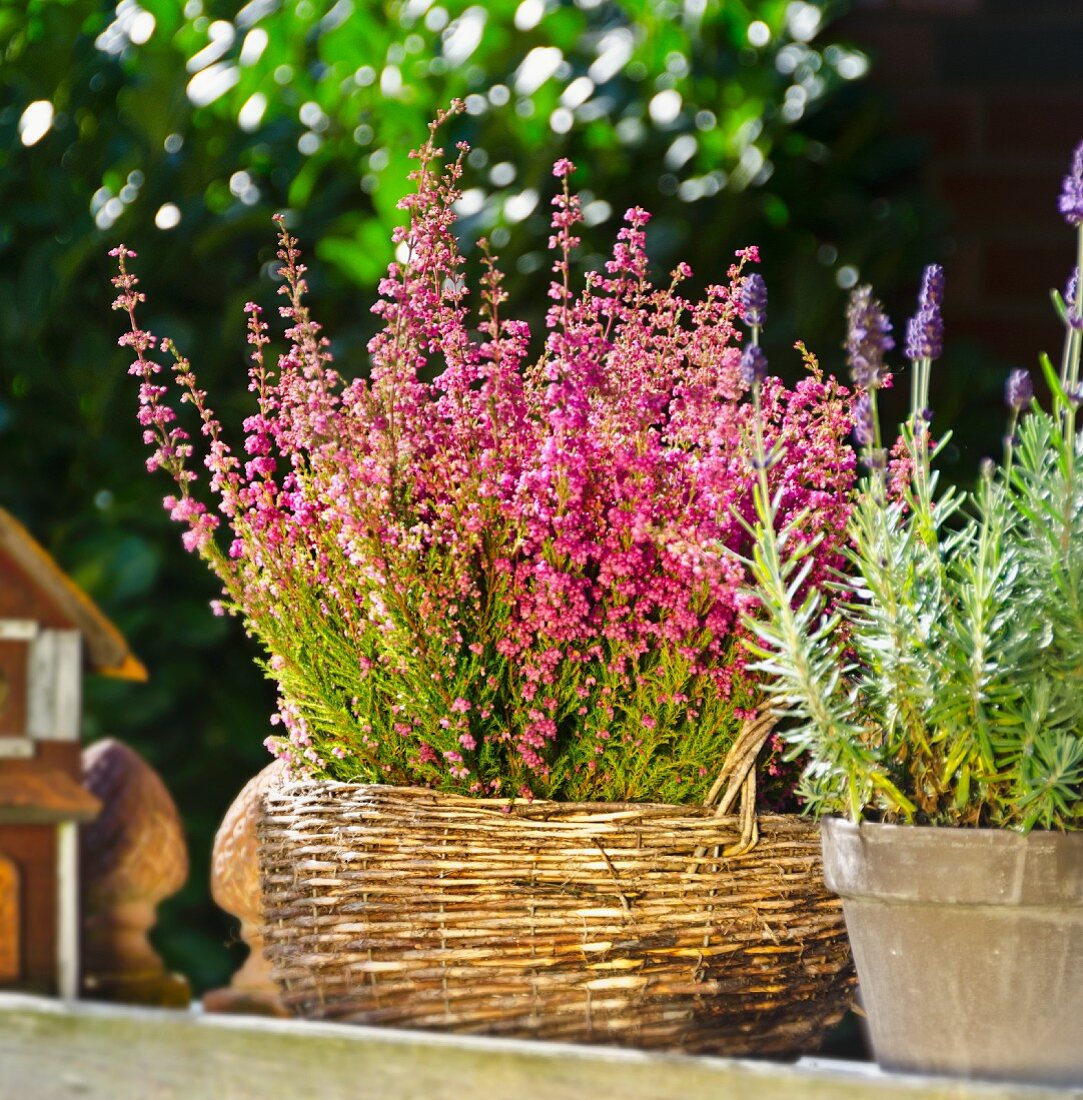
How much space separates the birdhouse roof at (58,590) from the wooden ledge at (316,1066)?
0.54ft

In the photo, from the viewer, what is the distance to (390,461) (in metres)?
0.77

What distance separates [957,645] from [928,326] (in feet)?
0.50

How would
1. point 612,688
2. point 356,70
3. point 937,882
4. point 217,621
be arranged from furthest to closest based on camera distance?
1. point 356,70
2. point 217,621
3. point 612,688
4. point 937,882

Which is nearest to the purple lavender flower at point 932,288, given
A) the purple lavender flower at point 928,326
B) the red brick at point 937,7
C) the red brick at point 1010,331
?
the purple lavender flower at point 928,326

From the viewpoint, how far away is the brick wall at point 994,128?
180 cm

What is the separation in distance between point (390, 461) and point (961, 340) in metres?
1.23

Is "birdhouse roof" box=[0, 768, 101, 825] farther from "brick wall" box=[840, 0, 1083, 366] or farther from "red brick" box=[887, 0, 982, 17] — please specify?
"red brick" box=[887, 0, 982, 17]

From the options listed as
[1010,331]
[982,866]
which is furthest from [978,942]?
[1010,331]

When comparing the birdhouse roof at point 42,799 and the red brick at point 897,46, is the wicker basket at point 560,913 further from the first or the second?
the red brick at point 897,46

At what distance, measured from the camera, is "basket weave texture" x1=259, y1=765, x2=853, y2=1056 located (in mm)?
760

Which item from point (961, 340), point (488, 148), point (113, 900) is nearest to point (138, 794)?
point (113, 900)

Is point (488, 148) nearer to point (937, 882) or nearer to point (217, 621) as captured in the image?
point (217, 621)

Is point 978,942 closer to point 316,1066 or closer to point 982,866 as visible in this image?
point 982,866

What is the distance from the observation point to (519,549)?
2.58 ft
